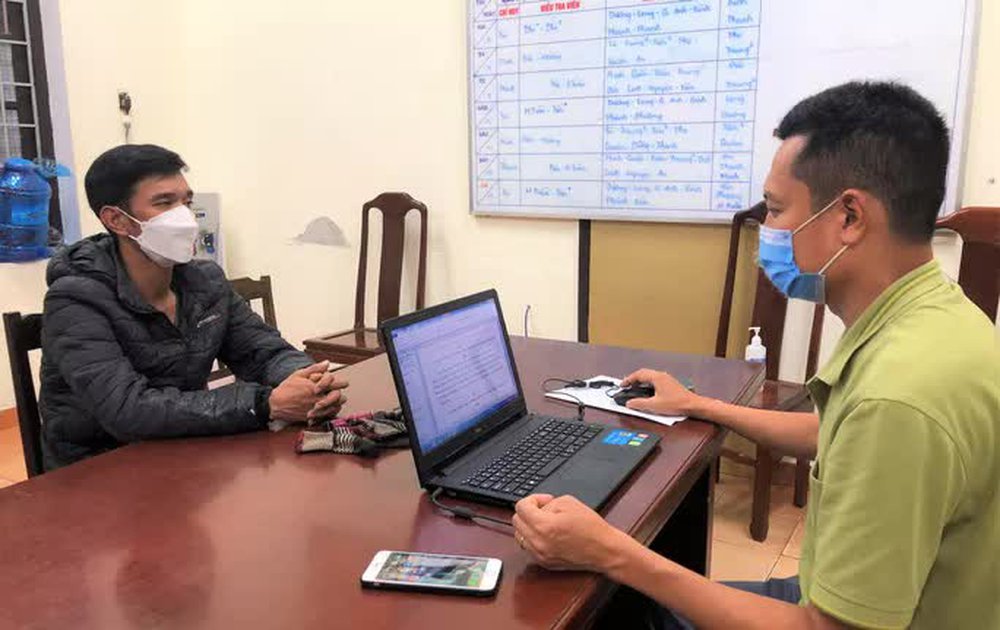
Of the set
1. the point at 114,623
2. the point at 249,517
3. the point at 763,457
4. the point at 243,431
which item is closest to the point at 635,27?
the point at 763,457

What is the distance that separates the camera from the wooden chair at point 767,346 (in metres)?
2.61

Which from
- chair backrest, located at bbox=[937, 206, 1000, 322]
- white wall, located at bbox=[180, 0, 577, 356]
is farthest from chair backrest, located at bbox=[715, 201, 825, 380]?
white wall, located at bbox=[180, 0, 577, 356]

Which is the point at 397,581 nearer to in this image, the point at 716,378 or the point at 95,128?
the point at 716,378

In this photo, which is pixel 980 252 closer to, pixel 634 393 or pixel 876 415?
pixel 634 393

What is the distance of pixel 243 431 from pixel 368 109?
7.83ft

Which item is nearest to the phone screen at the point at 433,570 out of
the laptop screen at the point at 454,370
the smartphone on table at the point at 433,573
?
the smartphone on table at the point at 433,573

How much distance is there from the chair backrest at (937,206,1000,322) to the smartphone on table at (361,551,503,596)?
6.69 ft

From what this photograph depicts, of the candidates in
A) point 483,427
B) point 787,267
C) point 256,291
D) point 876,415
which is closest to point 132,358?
point 256,291

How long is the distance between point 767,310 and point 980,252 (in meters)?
0.66

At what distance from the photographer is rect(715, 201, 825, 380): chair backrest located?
2744 mm

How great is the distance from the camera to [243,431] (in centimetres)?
145

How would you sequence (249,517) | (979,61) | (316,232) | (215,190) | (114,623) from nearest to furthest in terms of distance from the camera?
(114,623), (249,517), (979,61), (316,232), (215,190)

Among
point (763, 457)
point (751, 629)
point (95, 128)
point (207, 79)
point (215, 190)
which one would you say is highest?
point (207, 79)

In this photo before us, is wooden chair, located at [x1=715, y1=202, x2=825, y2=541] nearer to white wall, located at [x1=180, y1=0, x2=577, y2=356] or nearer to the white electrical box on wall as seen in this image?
white wall, located at [x1=180, y1=0, x2=577, y2=356]
